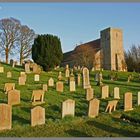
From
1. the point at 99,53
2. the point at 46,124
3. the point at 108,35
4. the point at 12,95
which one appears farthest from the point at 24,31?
the point at 46,124

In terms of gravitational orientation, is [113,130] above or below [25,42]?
below

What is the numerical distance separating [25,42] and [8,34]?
287cm

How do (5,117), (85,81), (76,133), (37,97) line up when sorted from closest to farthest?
(76,133), (5,117), (37,97), (85,81)

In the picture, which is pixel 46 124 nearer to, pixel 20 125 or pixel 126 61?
pixel 20 125

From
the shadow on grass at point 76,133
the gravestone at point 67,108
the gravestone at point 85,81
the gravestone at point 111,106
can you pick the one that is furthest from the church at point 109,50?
the shadow on grass at point 76,133

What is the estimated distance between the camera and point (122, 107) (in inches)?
539

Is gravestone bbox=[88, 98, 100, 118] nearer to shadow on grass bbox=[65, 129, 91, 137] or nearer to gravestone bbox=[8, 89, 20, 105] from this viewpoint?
shadow on grass bbox=[65, 129, 91, 137]

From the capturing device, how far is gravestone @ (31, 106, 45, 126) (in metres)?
10.1

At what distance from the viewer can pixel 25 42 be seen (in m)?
48.4

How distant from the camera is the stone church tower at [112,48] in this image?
69500 mm

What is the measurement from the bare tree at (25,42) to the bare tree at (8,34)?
789mm

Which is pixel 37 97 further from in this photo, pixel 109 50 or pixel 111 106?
pixel 109 50

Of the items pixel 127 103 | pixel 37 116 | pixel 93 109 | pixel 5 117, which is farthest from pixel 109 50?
pixel 5 117

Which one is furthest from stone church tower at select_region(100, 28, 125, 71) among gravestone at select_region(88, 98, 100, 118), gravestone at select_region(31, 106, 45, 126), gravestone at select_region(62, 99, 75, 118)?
gravestone at select_region(31, 106, 45, 126)
